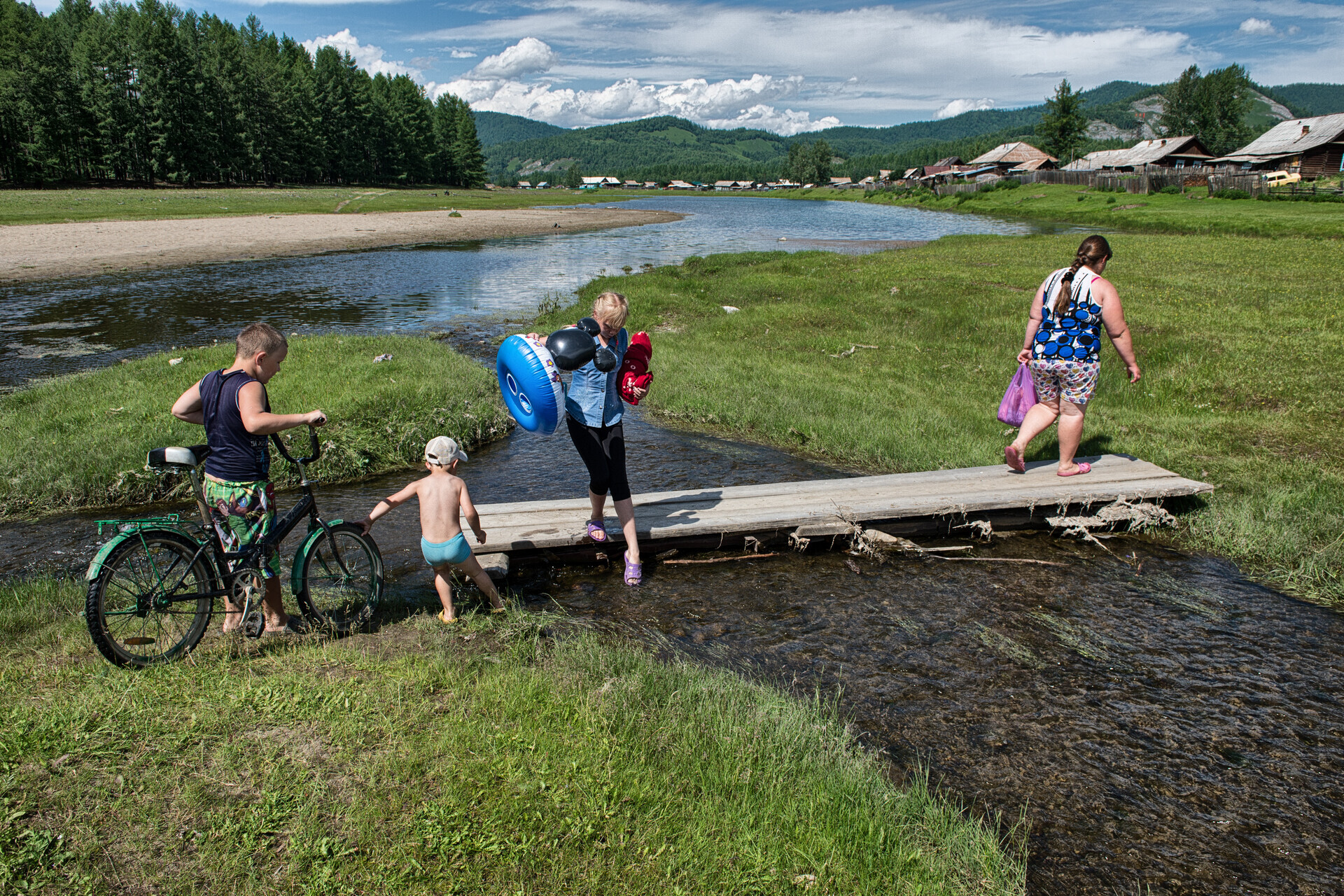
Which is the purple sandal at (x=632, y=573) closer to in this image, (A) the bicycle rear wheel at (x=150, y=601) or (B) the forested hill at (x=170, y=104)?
(A) the bicycle rear wheel at (x=150, y=601)

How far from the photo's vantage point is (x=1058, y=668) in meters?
6.16

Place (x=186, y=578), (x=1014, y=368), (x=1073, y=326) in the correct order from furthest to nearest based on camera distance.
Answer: (x=1014, y=368) < (x=1073, y=326) < (x=186, y=578)

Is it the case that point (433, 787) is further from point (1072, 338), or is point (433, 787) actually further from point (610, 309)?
point (1072, 338)

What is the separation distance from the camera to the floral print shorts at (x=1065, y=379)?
8422mm

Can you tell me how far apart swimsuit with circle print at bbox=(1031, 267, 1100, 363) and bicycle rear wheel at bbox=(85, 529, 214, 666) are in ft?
28.3

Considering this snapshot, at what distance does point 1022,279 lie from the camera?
25.1 metres

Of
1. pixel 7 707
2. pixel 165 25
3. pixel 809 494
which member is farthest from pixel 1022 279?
pixel 165 25

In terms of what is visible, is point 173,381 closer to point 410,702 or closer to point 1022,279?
point 410,702

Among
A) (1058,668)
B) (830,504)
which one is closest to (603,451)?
(830,504)

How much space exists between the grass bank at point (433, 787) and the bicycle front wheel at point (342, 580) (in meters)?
0.59

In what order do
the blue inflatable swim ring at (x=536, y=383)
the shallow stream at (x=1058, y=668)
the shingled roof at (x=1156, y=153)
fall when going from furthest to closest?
the shingled roof at (x=1156, y=153) < the blue inflatable swim ring at (x=536, y=383) < the shallow stream at (x=1058, y=668)

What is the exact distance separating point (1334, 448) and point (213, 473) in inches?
530

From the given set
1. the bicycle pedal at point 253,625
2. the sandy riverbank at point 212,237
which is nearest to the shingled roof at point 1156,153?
the sandy riverbank at point 212,237

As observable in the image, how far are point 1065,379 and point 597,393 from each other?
556 centimetres
